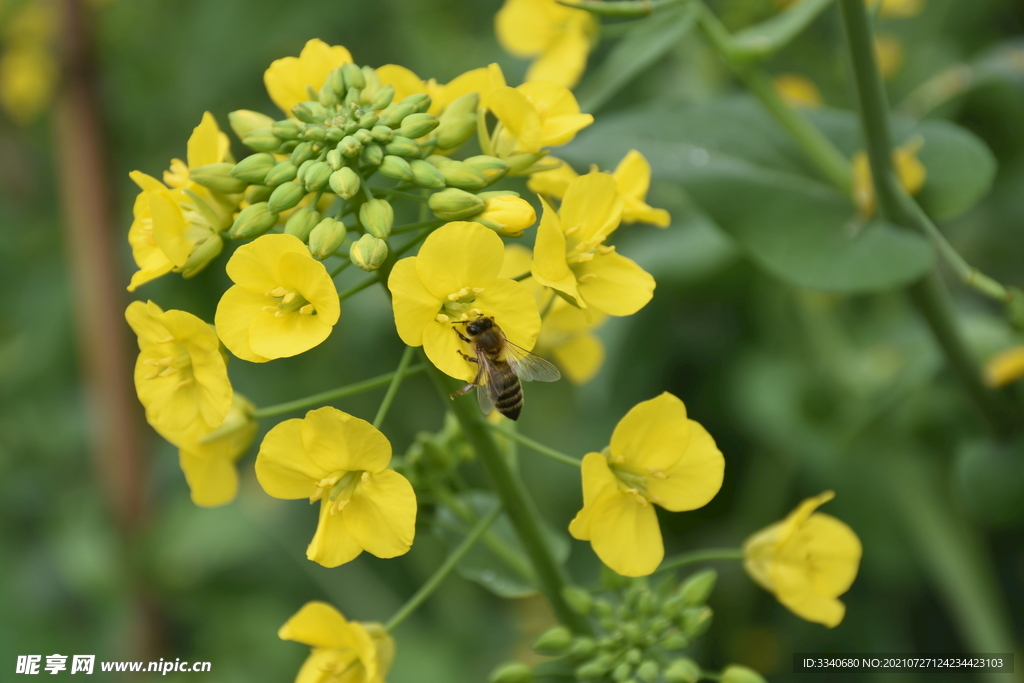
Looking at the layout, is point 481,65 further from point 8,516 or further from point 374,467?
point 8,516

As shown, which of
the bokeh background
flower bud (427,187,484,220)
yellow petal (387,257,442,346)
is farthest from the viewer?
the bokeh background

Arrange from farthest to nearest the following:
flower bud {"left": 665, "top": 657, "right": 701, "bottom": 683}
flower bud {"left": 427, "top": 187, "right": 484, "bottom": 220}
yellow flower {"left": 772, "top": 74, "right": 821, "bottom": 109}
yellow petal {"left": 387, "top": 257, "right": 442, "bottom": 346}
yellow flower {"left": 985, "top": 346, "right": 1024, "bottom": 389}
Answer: yellow flower {"left": 772, "top": 74, "right": 821, "bottom": 109}, yellow flower {"left": 985, "top": 346, "right": 1024, "bottom": 389}, flower bud {"left": 665, "top": 657, "right": 701, "bottom": 683}, flower bud {"left": 427, "top": 187, "right": 484, "bottom": 220}, yellow petal {"left": 387, "top": 257, "right": 442, "bottom": 346}

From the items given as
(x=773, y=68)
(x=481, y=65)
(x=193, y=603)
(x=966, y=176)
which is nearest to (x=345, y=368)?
(x=193, y=603)

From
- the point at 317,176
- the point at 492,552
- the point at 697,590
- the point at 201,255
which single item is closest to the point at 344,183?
the point at 317,176

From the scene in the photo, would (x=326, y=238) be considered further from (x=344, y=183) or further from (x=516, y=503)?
(x=516, y=503)

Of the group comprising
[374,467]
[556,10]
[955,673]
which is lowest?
[955,673]

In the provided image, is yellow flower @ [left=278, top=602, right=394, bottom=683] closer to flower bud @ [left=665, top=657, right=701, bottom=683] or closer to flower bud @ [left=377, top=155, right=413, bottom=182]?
flower bud @ [left=665, top=657, right=701, bottom=683]

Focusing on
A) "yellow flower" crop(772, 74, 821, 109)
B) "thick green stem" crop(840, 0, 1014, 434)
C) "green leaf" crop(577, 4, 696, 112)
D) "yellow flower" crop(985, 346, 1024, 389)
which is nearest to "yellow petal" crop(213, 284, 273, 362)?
"green leaf" crop(577, 4, 696, 112)
